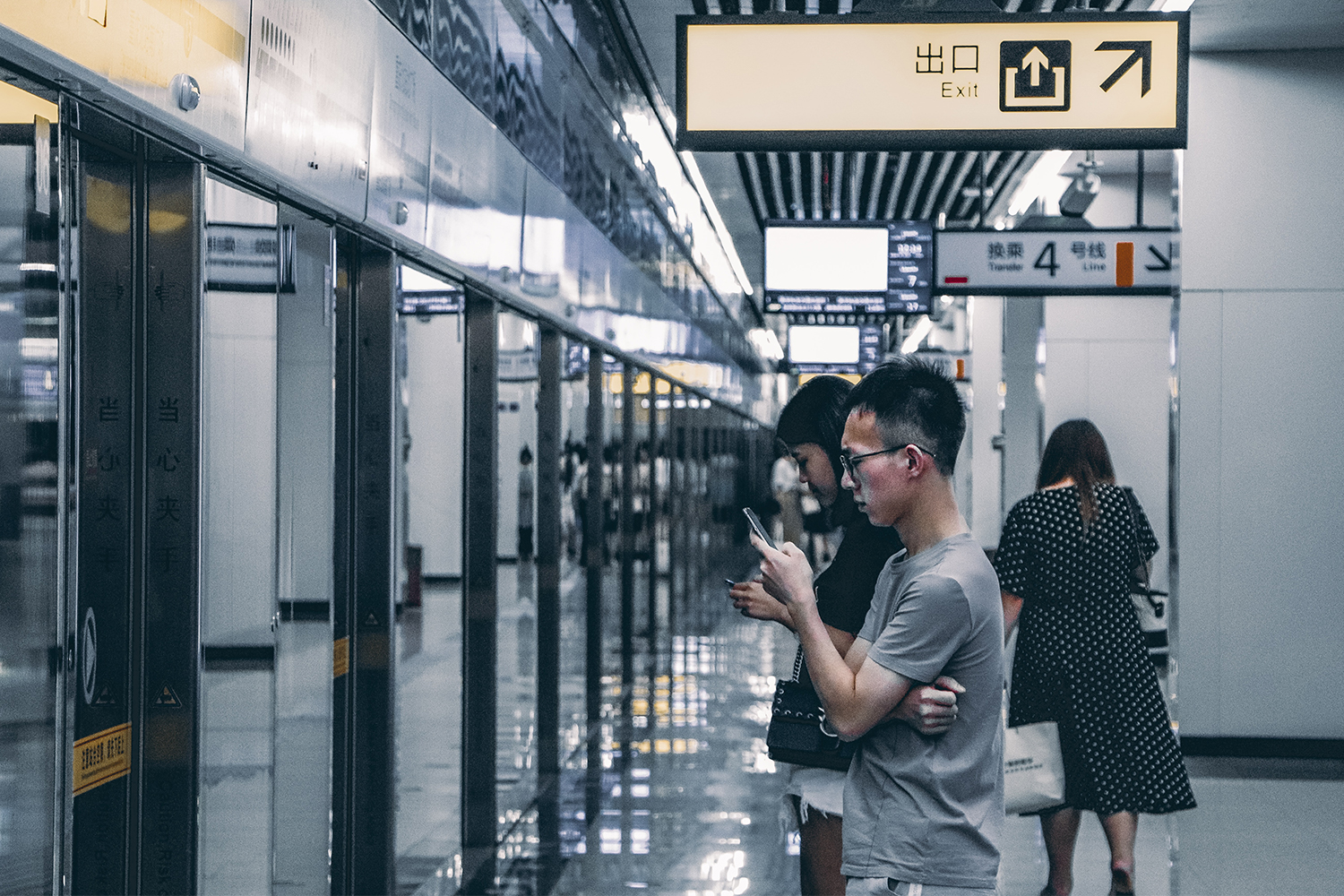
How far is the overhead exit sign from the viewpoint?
4.56 m

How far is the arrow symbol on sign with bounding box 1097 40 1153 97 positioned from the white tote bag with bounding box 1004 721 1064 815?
2013mm

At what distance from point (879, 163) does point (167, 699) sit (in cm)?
1097

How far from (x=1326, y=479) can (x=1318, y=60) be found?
6.89 ft

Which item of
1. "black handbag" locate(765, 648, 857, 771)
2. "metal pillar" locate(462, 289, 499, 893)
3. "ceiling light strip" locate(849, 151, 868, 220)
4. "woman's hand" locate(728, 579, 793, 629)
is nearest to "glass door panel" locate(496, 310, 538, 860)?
"metal pillar" locate(462, 289, 499, 893)

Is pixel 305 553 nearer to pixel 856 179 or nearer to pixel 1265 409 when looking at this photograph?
pixel 1265 409

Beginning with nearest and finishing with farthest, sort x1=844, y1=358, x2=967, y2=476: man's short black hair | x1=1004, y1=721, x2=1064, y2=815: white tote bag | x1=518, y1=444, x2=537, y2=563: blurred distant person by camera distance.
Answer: x1=844, y1=358, x2=967, y2=476: man's short black hair, x1=1004, y1=721, x2=1064, y2=815: white tote bag, x1=518, y1=444, x2=537, y2=563: blurred distant person

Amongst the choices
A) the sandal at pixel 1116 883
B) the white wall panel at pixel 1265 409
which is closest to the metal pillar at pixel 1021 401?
the white wall panel at pixel 1265 409

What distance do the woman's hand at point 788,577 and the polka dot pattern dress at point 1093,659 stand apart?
2.62m

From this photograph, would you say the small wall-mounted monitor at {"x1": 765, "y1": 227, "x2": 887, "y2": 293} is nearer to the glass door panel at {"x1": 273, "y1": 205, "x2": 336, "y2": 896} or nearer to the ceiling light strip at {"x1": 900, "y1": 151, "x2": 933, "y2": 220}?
the ceiling light strip at {"x1": 900, "y1": 151, "x2": 933, "y2": 220}

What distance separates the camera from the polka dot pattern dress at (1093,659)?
4523 mm

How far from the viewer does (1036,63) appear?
459 cm

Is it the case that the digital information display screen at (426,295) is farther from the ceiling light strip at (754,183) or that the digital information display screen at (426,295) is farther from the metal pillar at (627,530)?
the ceiling light strip at (754,183)

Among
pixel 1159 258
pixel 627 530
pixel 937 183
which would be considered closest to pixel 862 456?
pixel 1159 258

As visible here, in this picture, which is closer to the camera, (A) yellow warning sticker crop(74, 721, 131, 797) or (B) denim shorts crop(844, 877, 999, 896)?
(B) denim shorts crop(844, 877, 999, 896)
